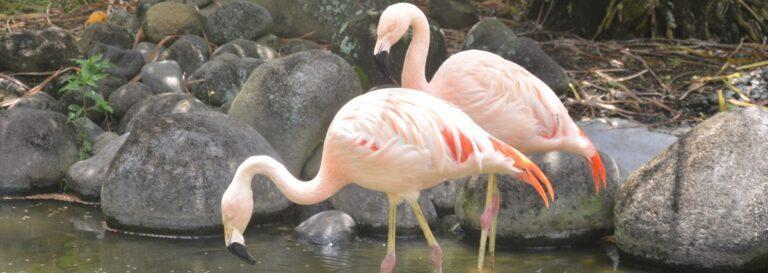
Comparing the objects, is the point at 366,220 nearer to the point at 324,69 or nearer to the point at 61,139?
the point at 324,69

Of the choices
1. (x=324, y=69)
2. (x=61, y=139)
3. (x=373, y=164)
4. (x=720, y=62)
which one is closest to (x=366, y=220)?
(x=324, y=69)

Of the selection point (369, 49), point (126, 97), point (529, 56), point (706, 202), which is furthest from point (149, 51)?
point (706, 202)

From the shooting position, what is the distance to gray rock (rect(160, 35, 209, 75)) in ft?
30.6

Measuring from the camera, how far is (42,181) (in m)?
7.70

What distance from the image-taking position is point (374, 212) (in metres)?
6.88

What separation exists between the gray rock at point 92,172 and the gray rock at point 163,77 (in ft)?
4.00

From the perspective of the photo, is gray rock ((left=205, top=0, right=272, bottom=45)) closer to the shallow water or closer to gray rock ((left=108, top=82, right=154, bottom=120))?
gray rock ((left=108, top=82, right=154, bottom=120))

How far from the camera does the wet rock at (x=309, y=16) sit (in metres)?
10.0

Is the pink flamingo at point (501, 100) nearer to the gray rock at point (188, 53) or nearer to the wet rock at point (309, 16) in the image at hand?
the gray rock at point (188, 53)

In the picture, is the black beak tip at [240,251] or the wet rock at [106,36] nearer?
the black beak tip at [240,251]

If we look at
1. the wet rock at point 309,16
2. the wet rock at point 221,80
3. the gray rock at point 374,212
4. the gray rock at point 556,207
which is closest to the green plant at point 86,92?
the wet rock at point 221,80

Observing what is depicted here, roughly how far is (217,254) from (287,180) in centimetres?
141

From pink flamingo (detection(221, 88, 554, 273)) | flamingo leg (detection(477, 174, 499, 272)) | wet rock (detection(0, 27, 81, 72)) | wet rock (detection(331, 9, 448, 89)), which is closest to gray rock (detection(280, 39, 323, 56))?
wet rock (detection(331, 9, 448, 89))

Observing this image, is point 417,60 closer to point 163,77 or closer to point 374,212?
point 374,212
